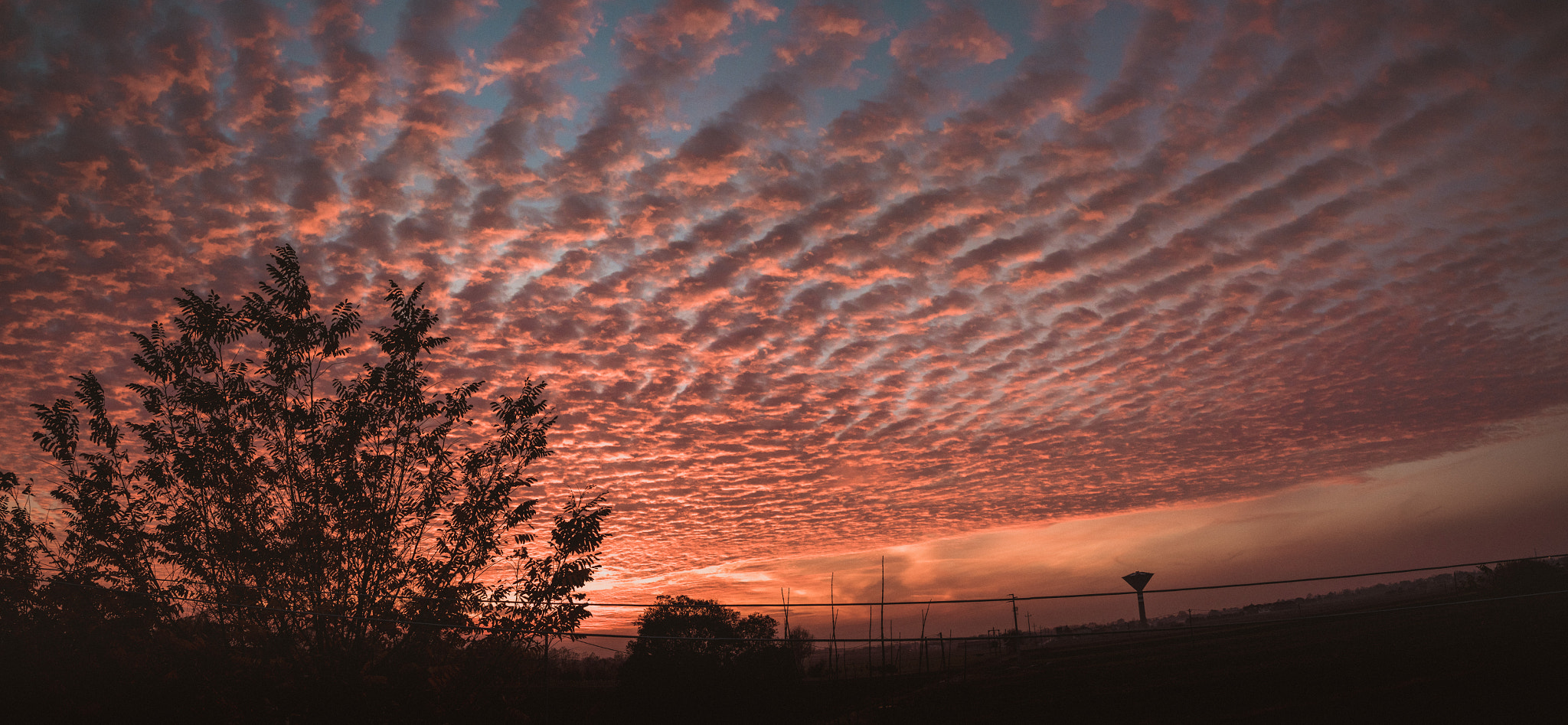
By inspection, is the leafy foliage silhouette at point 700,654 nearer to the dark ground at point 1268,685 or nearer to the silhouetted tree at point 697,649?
the silhouetted tree at point 697,649

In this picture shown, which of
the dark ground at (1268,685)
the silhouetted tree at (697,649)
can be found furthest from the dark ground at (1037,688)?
the silhouetted tree at (697,649)

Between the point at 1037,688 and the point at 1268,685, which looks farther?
the point at 1037,688

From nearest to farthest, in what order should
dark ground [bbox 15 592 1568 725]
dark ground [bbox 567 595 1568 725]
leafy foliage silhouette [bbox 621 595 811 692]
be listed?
dark ground [bbox 15 592 1568 725] → dark ground [bbox 567 595 1568 725] → leafy foliage silhouette [bbox 621 595 811 692]

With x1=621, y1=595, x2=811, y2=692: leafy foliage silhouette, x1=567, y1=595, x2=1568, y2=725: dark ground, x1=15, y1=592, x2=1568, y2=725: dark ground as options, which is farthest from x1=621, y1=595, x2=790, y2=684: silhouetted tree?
x1=567, y1=595, x2=1568, y2=725: dark ground

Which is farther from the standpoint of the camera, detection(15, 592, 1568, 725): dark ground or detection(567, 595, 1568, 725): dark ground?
detection(567, 595, 1568, 725): dark ground

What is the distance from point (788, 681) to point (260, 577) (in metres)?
46.0

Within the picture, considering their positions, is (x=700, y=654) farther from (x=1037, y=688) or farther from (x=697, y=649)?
(x=1037, y=688)

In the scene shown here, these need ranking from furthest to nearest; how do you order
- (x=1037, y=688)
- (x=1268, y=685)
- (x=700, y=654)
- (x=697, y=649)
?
(x=697, y=649), (x=700, y=654), (x=1037, y=688), (x=1268, y=685)

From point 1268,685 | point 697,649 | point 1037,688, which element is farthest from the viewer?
point 697,649

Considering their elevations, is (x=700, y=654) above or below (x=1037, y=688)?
above

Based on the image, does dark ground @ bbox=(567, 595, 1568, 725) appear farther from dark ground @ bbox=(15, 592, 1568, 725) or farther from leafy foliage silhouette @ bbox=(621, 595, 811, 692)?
leafy foliage silhouette @ bbox=(621, 595, 811, 692)

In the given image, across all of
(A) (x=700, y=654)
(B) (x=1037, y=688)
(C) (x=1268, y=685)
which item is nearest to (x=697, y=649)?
(A) (x=700, y=654)

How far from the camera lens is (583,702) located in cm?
4016

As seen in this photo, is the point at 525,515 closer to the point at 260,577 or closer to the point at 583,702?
the point at 260,577
